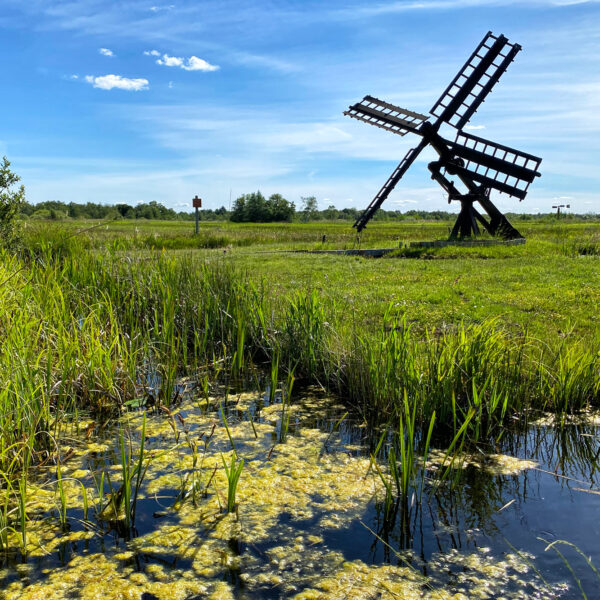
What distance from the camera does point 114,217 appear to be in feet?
12.8

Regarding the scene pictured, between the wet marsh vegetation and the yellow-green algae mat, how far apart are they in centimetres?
1

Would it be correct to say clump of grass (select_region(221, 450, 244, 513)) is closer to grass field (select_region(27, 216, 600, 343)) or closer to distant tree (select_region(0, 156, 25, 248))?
grass field (select_region(27, 216, 600, 343))

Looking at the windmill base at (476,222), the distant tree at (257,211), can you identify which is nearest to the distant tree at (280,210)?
the distant tree at (257,211)

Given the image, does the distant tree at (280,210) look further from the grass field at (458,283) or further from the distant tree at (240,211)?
the grass field at (458,283)

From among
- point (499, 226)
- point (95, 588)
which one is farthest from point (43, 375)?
point (499, 226)

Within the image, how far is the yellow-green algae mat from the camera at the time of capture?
2424mm

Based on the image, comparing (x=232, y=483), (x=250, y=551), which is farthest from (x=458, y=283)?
(x=250, y=551)

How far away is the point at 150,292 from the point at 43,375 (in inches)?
102

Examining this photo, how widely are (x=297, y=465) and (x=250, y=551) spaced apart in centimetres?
99

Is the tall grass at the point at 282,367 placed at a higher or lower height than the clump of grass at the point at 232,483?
higher

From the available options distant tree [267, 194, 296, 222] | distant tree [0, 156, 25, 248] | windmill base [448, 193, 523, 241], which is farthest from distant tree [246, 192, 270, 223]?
distant tree [0, 156, 25, 248]

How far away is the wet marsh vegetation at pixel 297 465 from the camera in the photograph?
8.36ft

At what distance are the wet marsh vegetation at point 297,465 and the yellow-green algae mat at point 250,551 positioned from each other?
12 millimetres

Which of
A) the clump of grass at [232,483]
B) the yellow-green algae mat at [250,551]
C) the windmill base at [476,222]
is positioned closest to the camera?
the yellow-green algae mat at [250,551]
